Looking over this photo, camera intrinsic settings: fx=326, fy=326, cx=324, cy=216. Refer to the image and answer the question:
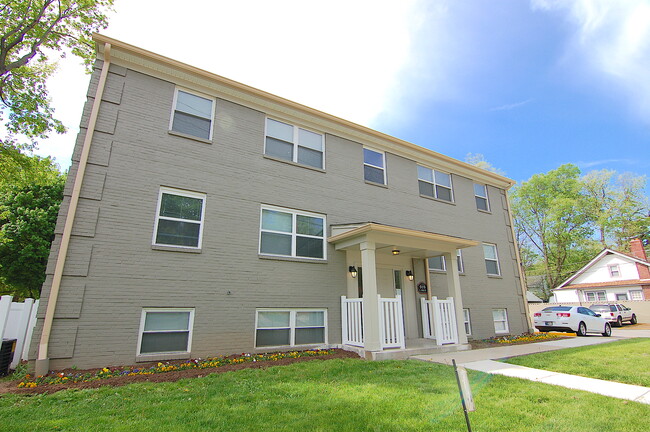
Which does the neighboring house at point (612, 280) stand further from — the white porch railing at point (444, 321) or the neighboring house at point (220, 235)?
the white porch railing at point (444, 321)

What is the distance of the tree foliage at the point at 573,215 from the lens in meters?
35.1

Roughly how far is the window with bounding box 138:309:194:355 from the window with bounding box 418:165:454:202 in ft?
30.0

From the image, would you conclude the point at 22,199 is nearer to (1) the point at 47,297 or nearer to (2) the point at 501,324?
(1) the point at 47,297

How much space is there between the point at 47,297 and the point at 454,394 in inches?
285

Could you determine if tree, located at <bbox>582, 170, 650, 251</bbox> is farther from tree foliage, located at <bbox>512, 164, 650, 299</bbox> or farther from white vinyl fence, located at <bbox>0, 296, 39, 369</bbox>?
white vinyl fence, located at <bbox>0, 296, 39, 369</bbox>

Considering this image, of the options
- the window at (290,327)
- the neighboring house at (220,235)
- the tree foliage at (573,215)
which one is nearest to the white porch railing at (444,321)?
the neighboring house at (220,235)

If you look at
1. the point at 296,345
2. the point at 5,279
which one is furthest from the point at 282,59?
the point at 5,279

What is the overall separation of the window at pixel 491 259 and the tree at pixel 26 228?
19.5 metres

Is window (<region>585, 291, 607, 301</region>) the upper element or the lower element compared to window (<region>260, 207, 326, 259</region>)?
lower

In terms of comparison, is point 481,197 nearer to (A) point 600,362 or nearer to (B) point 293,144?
(A) point 600,362

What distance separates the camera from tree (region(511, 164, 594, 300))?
1437 inches

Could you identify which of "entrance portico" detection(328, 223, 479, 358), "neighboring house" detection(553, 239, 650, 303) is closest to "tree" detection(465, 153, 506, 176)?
"neighboring house" detection(553, 239, 650, 303)

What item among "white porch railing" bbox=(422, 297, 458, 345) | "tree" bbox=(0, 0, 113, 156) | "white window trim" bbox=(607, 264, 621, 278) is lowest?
"white porch railing" bbox=(422, 297, 458, 345)

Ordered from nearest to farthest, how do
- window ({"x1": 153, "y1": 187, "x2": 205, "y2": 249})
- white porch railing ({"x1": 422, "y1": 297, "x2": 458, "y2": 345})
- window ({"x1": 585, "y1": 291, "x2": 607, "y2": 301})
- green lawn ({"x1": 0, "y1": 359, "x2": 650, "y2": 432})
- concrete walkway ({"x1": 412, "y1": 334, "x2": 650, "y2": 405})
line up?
green lawn ({"x1": 0, "y1": 359, "x2": 650, "y2": 432})
concrete walkway ({"x1": 412, "y1": 334, "x2": 650, "y2": 405})
window ({"x1": 153, "y1": 187, "x2": 205, "y2": 249})
white porch railing ({"x1": 422, "y1": 297, "x2": 458, "y2": 345})
window ({"x1": 585, "y1": 291, "x2": 607, "y2": 301})
